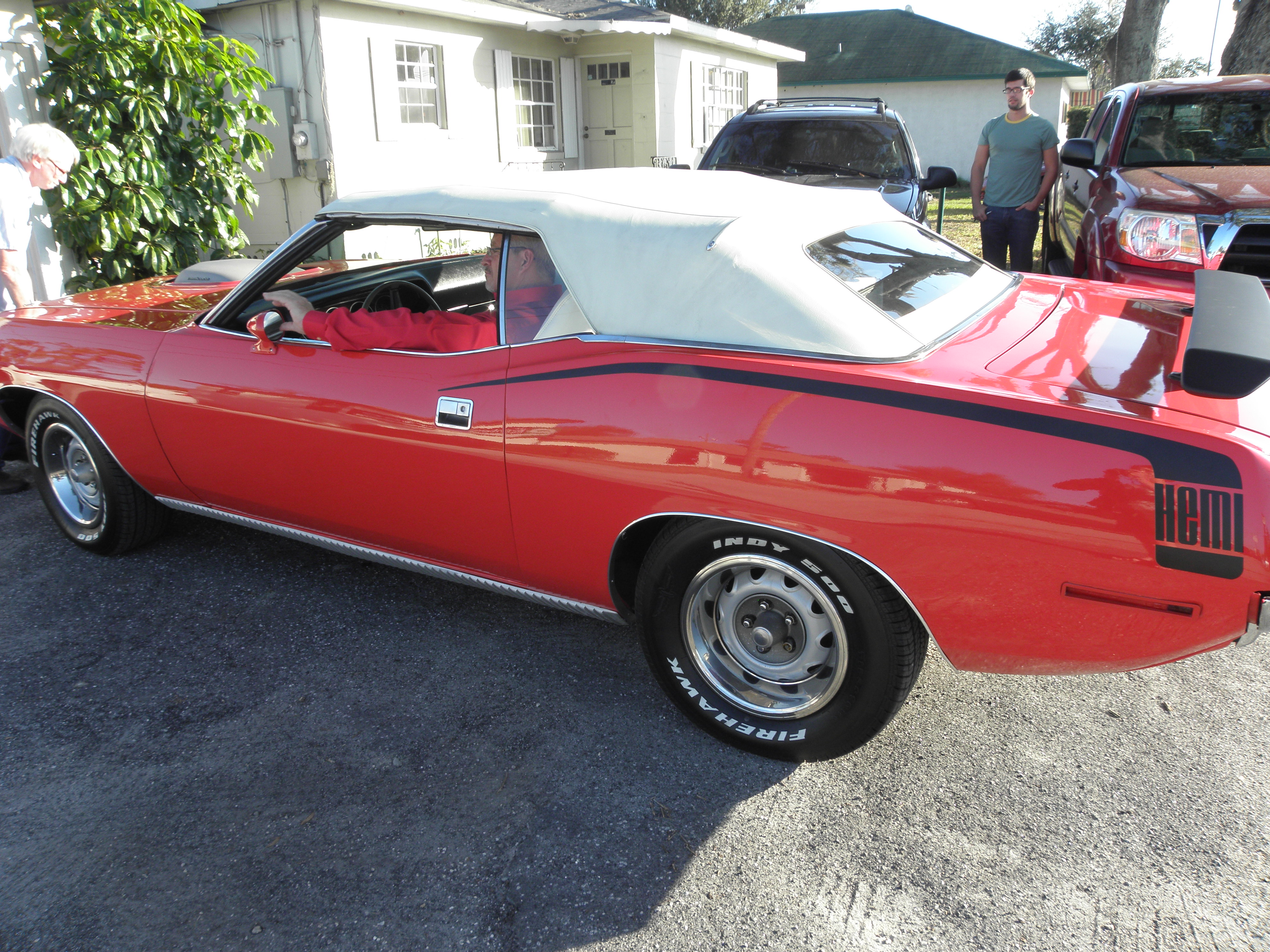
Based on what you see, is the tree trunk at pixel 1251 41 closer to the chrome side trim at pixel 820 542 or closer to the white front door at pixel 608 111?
the white front door at pixel 608 111

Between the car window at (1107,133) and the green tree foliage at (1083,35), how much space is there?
46.7 metres

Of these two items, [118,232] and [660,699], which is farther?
[118,232]

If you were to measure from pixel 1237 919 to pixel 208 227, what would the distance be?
830cm

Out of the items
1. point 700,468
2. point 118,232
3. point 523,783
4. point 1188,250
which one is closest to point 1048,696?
point 700,468

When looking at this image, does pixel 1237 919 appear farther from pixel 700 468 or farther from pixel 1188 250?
pixel 1188 250

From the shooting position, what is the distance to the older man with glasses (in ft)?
14.8

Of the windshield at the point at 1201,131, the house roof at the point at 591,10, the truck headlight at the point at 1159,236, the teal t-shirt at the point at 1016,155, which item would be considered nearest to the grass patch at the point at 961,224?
the teal t-shirt at the point at 1016,155

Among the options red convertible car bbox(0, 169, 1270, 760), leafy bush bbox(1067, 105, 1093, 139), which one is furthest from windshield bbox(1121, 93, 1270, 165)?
leafy bush bbox(1067, 105, 1093, 139)

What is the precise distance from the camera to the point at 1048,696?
9.66 ft

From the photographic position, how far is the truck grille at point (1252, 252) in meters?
4.46

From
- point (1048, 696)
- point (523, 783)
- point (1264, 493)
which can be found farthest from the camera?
point (1048, 696)

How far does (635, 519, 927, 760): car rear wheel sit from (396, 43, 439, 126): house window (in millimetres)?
10046

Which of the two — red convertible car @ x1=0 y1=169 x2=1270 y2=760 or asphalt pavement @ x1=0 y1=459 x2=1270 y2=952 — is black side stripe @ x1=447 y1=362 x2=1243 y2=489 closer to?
red convertible car @ x1=0 y1=169 x2=1270 y2=760

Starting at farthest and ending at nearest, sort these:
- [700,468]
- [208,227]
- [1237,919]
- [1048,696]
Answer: [208,227]
[1048,696]
[700,468]
[1237,919]
